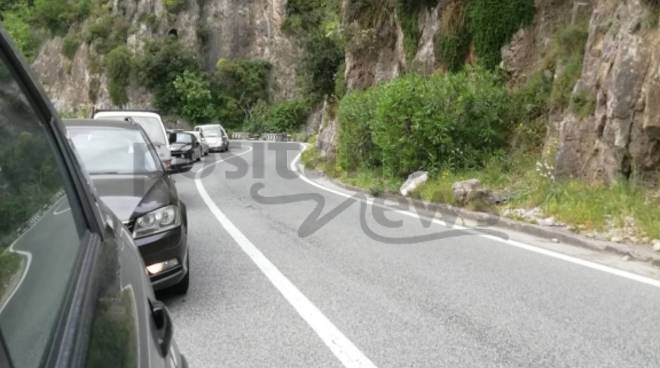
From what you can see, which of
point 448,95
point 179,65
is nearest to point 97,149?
point 448,95

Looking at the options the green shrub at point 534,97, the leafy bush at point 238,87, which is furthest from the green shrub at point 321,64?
the green shrub at point 534,97

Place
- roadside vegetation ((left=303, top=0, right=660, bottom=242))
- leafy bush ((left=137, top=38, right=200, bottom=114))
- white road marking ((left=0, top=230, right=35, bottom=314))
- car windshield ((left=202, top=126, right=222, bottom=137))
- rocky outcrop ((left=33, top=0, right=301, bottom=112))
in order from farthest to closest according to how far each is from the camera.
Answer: rocky outcrop ((left=33, top=0, right=301, bottom=112))
leafy bush ((left=137, top=38, right=200, bottom=114))
car windshield ((left=202, top=126, right=222, bottom=137))
roadside vegetation ((left=303, top=0, right=660, bottom=242))
white road marking ((left=0, top=230, right=35, bottom=314))

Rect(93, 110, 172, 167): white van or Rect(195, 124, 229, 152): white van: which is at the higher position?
Rect(93, 110, 172, 167): white van

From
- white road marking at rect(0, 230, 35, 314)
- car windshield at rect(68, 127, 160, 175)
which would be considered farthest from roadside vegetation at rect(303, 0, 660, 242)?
white road marking at rect(0, 230, 35, 314)

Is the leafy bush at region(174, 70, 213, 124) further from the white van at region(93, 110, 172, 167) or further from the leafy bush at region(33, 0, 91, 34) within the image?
the white van at region(93, 110, 172, 167)

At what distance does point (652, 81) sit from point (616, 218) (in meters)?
2.48

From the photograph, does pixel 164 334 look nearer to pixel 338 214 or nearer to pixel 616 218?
pixel 616 218

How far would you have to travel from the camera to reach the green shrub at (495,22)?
16.3m

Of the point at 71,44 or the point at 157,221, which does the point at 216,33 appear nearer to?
the point at 71,44

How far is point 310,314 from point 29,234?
3.93 metres

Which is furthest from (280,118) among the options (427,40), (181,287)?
(181,287)

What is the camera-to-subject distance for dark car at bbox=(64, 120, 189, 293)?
205 inches

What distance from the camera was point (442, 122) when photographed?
14.1 metres

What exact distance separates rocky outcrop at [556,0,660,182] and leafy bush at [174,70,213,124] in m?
51.3
